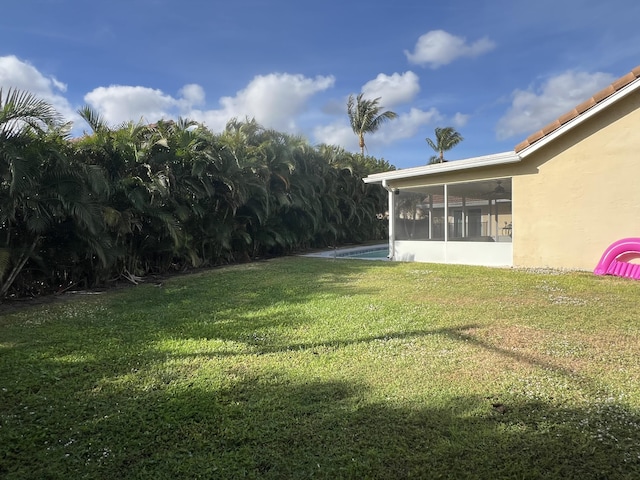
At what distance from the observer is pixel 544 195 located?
9.79 m

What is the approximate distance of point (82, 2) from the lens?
28.8 ft

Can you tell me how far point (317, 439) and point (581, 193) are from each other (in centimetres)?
938

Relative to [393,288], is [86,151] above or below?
above

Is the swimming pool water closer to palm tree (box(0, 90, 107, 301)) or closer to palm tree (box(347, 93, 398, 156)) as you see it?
palm tree (box(0, 90, 107, 301))

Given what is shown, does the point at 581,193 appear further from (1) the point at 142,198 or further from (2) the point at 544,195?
(1) the point at 142,198

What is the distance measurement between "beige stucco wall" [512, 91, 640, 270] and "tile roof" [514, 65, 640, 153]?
1.13 feet

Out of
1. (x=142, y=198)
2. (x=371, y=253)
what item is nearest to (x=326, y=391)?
(x=142, y=198)

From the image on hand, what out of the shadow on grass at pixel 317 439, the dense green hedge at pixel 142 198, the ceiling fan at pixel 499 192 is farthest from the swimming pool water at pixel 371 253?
the shadow on grass at pixel 317 439

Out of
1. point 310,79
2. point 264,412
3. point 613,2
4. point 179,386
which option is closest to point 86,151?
point 179,386

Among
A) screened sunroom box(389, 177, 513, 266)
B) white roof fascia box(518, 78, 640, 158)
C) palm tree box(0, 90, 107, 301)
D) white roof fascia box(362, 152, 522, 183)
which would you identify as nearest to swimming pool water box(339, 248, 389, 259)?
screened sunroom box(389, 177, 513, 266)

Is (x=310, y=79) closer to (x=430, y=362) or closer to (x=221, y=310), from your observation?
(x=221, y=310)

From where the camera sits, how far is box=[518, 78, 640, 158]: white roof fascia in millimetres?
8297

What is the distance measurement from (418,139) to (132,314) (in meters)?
38.2

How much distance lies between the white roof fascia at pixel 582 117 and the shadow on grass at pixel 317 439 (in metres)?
8.24
